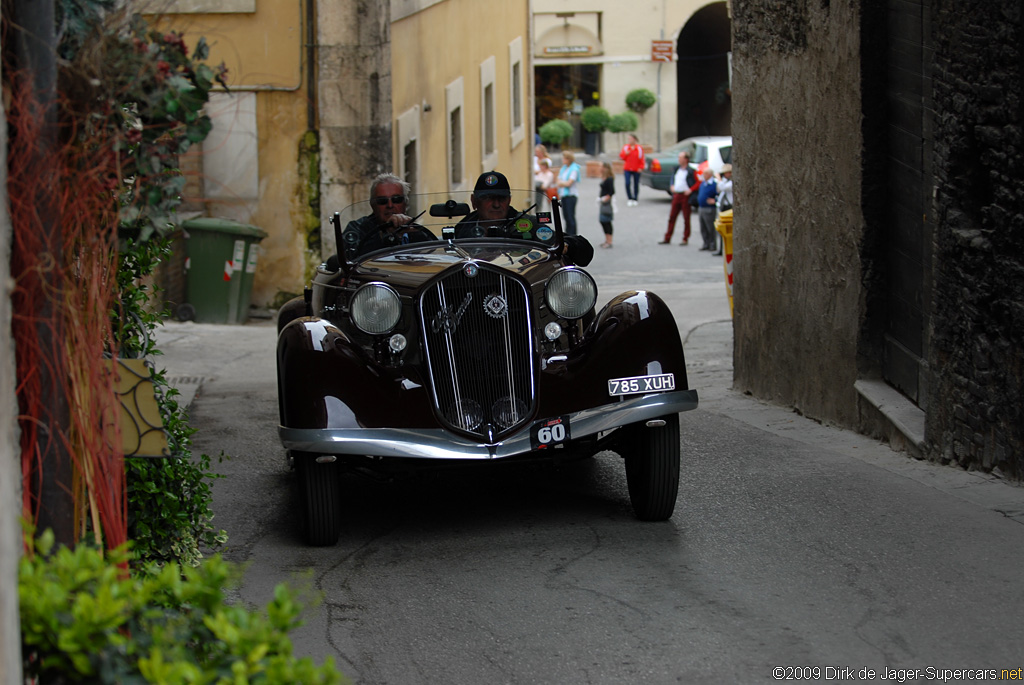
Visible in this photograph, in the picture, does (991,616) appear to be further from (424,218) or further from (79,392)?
(424,218)

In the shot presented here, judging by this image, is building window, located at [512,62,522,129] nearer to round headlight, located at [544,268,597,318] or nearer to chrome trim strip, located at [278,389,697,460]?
round headlight, located at [544,268,597,318]

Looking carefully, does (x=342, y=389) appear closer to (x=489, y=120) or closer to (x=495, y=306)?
(x=495, y=306)

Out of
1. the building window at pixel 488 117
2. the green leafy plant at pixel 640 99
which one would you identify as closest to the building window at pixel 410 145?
the building window at pixel 488 117

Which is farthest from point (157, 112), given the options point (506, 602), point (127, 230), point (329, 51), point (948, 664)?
point (329, 51)

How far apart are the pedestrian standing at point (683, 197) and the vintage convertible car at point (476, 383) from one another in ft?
61.7

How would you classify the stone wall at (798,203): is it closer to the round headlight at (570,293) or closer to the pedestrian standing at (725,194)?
the round headlight at (570,293)

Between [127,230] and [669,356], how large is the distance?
3105 millimetres

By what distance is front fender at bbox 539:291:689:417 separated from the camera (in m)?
6.00

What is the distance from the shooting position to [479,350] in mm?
5996

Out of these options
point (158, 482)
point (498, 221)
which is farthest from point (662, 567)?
point (498, 221)

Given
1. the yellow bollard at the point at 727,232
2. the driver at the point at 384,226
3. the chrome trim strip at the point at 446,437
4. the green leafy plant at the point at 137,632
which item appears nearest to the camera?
the green leafy plant at the point at 137,632

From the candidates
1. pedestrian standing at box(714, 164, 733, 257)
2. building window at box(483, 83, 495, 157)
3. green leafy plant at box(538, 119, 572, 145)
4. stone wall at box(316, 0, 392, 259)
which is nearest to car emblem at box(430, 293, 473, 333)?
stone wall at box(316, 0, 392, 259)

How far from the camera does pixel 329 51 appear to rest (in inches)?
579

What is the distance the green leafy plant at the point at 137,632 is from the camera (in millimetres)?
2744
